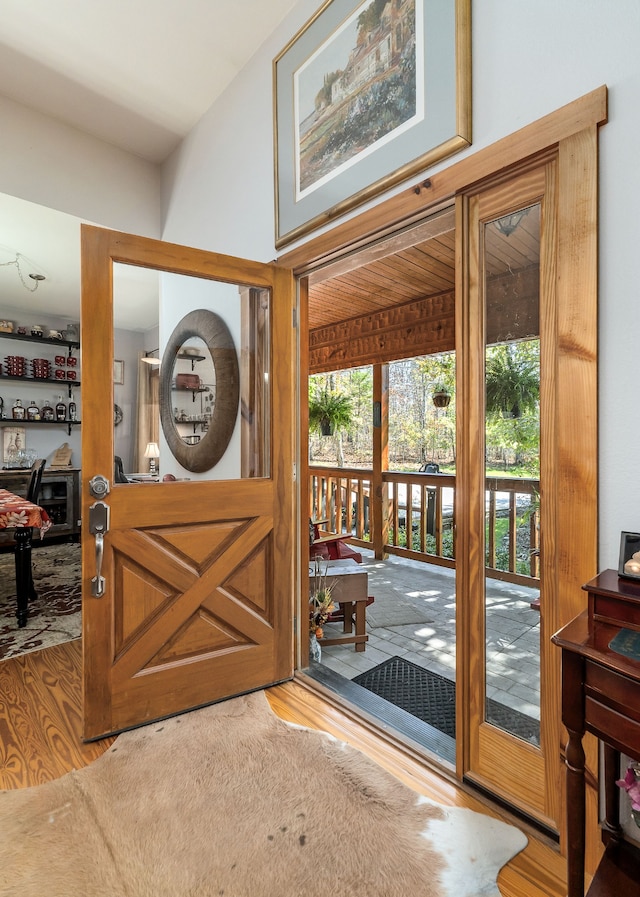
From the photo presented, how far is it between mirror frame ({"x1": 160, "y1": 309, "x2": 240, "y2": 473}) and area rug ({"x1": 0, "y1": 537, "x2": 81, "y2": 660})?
1.66 meters

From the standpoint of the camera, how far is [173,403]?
228 centimetres

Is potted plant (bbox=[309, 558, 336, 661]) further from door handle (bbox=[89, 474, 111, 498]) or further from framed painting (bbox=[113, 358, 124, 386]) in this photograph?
framed painting (bbox=[113, 358, 124, 386])

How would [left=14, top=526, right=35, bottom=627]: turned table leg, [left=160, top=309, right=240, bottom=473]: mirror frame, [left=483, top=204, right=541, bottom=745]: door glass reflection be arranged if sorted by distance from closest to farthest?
[left=483, top=204, right=541, bottom=745]: door glass reflection, [left=160, top=309, right=240, bottom=473]: mirror frame, [left=14, top=526, right=35, bottom=627]: turned table leg

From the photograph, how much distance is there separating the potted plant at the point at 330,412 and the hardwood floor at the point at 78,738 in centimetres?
394

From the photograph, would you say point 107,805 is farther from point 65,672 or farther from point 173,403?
point 173,403

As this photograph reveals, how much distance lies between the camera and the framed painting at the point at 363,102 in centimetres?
160

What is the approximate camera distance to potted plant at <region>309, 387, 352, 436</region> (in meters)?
5.95

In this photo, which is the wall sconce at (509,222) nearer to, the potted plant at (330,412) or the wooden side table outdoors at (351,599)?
the wooden side table outdoors at (351,599)

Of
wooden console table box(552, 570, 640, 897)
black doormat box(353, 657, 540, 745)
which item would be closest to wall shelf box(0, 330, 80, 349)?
black doormat box(353, 657, 540, 745)

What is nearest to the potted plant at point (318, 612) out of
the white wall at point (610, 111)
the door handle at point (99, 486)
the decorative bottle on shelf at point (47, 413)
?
the door handle at point (99, 486)

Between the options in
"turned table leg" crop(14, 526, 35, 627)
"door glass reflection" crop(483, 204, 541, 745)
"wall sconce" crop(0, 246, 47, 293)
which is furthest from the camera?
"wall sconce" crop(0, 246, 47, 293)

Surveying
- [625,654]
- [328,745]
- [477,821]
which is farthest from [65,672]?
[625,654]

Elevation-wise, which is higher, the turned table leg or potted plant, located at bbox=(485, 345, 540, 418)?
potted plant, located at bbox=(485, 345, 540, 418)

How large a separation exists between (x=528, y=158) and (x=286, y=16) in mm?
1803
